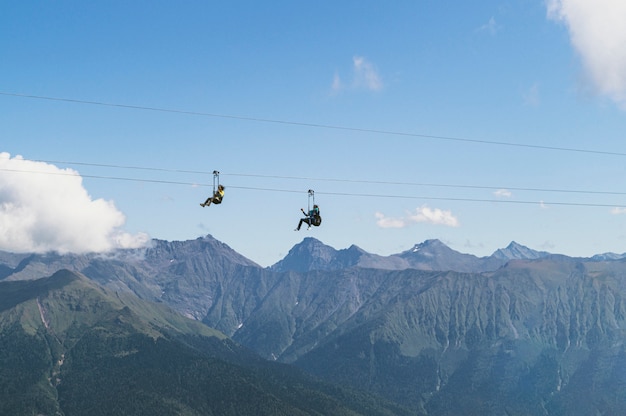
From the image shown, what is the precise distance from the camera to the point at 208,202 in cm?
11438

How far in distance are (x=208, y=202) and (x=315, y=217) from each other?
19.6 meters

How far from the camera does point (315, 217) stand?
117m
